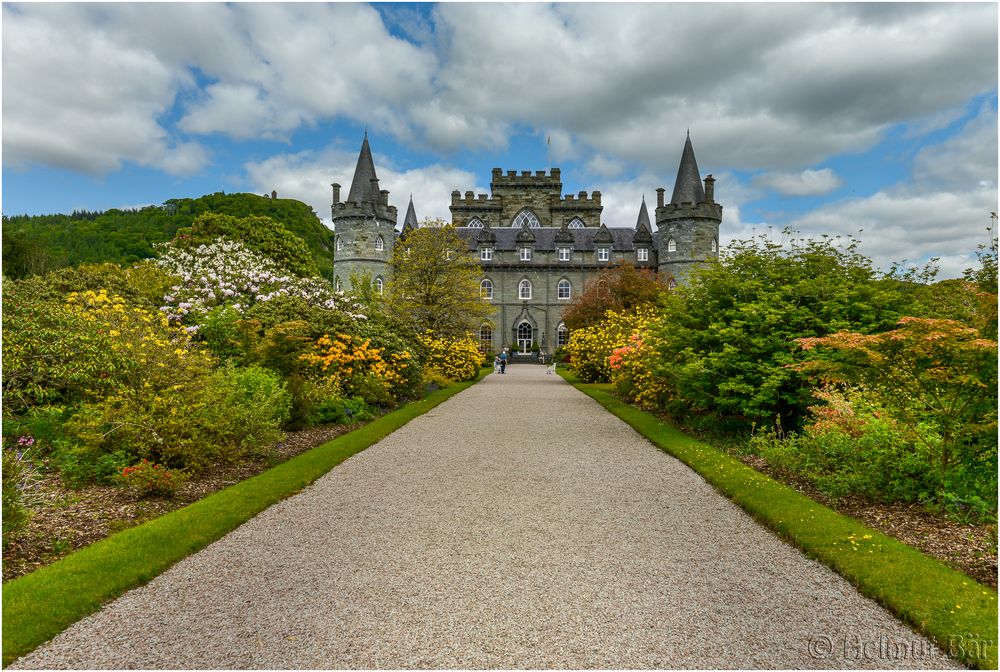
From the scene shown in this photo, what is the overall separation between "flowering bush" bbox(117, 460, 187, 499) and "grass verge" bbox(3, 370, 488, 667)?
1.75 feet

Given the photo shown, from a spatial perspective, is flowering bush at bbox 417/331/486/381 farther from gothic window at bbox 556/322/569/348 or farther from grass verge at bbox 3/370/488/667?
gothic window at bbox 556/322/569/348

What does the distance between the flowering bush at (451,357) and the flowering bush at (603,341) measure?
15.2 feet

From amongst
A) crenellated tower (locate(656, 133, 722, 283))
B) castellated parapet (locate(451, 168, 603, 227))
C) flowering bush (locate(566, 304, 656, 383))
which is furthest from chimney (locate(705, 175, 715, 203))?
flowering bush (locate(566, 304, 656, 383))

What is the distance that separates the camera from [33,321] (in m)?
7.94

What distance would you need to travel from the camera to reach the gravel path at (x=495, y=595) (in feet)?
11.6

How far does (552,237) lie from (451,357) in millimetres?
31322

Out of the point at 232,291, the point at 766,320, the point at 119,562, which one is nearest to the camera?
the point at 119,562

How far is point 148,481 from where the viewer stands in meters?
6.81

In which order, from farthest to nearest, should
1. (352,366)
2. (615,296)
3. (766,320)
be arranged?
(615,296)
(352,366)
(766,320)

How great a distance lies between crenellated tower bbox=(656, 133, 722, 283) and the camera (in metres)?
46.3

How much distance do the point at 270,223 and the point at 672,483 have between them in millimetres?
43270

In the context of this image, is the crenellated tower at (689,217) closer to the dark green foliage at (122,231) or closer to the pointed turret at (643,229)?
the pointed turret at (643,229)

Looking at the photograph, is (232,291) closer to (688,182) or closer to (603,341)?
(603,341)

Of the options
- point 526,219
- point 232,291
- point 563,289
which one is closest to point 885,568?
point 232,291
